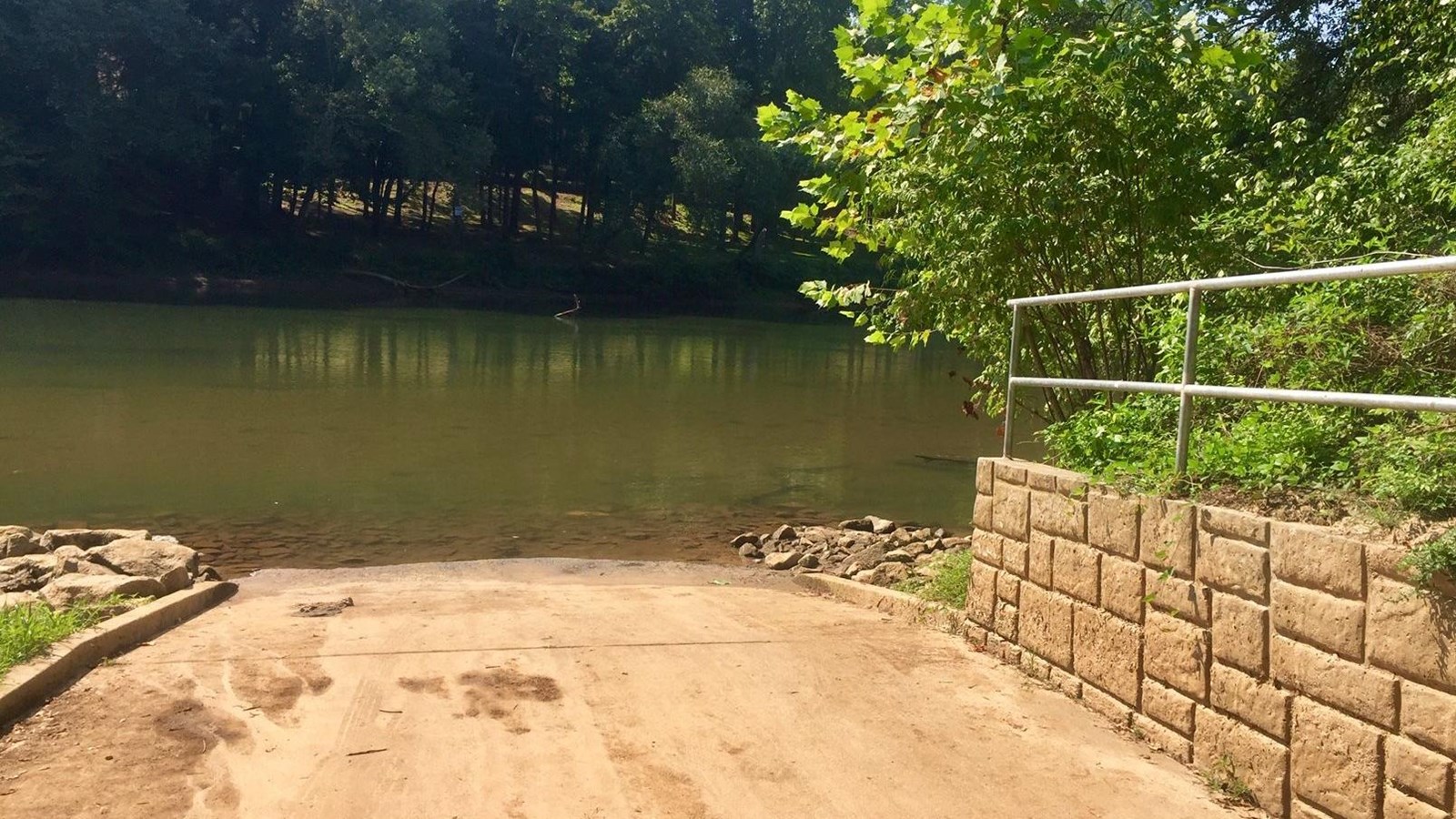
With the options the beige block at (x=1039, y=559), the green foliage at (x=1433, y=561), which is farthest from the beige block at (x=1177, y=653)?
the green foliage at (x=1433, y=561)

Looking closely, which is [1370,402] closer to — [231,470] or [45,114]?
[231,470]

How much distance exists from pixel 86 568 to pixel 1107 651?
259 inches

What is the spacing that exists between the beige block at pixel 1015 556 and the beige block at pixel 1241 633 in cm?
152

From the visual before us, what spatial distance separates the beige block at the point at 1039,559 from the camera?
5590mm

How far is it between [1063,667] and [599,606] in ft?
10.2

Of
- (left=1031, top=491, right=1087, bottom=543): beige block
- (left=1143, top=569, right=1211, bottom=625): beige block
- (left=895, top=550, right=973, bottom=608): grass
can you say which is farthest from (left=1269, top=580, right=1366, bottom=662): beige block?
(left=895, top=550, right=973, bottom=608): grass

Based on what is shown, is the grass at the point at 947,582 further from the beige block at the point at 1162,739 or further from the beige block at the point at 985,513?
the beige block at the point at 1162,739

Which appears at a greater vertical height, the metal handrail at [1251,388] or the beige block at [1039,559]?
the metal handrail at [1251,388]

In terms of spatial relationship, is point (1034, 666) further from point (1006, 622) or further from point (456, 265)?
point (456, 265)

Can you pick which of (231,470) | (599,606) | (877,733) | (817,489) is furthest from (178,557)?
(817,489)

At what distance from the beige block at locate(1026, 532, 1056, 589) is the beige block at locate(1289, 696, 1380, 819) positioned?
5.50ft

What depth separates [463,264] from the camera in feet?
189

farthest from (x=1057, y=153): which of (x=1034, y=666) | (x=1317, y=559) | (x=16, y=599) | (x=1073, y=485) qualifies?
(x=16, y=599)

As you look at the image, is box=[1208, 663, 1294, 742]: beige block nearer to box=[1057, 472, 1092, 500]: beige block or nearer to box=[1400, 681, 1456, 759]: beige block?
box=[1400, 681, 1456, 759]: beige block
